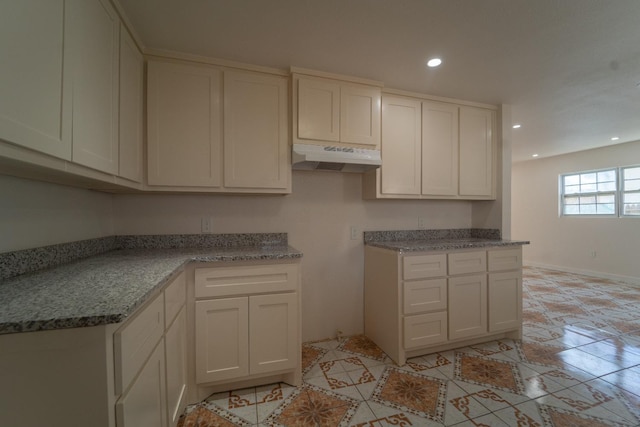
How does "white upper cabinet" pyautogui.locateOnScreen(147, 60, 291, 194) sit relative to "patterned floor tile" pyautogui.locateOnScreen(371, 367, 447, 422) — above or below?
above

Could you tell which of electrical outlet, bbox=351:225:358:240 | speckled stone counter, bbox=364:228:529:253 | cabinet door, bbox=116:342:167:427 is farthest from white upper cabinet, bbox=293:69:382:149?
cabinet door, bbox=116:342:167:427

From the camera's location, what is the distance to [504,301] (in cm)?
237

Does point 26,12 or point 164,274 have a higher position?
point 26,12

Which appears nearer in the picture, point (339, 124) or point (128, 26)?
point (128, 26)

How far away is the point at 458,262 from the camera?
220 cm

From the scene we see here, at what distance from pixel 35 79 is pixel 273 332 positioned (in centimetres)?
163

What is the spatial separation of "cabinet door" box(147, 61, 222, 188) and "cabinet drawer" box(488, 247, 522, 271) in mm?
2415

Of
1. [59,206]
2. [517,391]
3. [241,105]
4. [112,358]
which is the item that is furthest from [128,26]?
[517,391]

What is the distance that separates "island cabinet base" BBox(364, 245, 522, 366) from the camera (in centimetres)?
207

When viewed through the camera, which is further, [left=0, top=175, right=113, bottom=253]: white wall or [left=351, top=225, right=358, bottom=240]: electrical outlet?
[left=351, top=225, right=358, bottom=240]: electrical outlet

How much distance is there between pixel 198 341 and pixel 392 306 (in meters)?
1.44

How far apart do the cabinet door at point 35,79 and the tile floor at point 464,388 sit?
1.60 metres

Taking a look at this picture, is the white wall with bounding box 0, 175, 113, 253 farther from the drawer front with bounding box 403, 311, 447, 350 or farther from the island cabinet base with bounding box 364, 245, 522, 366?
the drawer front with bounding box 403, 311, 447, 350

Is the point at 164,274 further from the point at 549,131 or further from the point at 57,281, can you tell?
the point at 549,131
